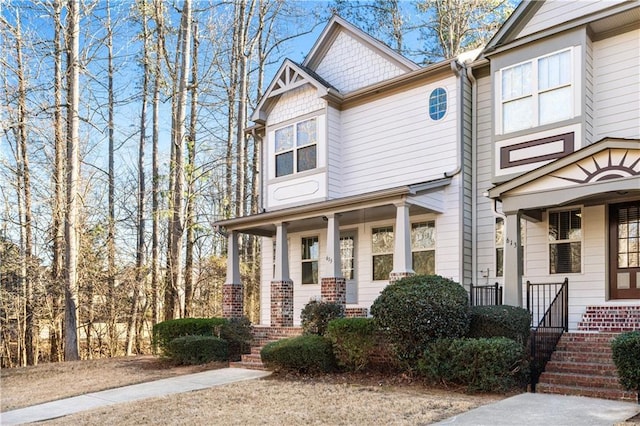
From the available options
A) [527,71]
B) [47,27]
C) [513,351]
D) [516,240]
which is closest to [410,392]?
[513,351]

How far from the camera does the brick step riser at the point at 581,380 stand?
26.0ft

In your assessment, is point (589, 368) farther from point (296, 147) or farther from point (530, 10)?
point (296, 147)

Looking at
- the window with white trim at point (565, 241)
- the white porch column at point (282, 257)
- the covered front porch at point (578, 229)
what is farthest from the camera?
the white porch column at point (282, 257)

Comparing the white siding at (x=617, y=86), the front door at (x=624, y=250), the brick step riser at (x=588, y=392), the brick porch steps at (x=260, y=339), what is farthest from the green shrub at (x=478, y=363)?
the white siding at (x=617, y=86)

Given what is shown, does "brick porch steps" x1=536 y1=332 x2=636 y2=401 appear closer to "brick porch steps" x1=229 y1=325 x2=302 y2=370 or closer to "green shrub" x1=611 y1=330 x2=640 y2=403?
"green shrub" x1=611 y1=330 x2=640 y2=403

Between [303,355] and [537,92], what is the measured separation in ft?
22.0

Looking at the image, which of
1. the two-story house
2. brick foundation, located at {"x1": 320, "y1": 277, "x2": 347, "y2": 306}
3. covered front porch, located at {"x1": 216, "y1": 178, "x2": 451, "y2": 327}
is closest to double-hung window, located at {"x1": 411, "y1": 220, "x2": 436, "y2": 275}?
the two-story house

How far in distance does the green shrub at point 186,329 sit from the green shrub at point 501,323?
21.5 ft

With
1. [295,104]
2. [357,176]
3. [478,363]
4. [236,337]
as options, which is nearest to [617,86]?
[478,363]

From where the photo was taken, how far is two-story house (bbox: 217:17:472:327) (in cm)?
1236

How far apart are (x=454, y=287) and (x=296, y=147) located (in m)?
6.70

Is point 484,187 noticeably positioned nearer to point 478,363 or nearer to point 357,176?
point 357,176

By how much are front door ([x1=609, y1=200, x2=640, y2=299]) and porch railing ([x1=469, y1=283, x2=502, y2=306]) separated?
6.58 feet

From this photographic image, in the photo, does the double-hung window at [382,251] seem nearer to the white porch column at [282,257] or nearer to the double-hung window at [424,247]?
the double-hung window at [424,247]
